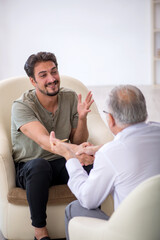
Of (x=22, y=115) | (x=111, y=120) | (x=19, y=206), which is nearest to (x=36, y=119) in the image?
(x=22, y=115)

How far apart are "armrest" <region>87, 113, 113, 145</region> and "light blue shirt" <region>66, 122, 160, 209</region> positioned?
1071 mm

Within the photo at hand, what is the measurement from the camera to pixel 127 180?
1.59 m

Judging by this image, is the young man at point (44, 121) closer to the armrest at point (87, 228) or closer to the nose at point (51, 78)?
the nose at point (51, 78)

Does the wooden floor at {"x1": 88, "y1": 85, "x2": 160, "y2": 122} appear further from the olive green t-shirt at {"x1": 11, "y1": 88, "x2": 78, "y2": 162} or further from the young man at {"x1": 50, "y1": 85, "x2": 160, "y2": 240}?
the young man at {"x1": 50, "y1": 85, "x2": 160, "y2": 240}

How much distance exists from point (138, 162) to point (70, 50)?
7233mm

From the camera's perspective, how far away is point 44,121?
2533 mm

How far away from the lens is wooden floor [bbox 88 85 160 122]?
5.75 metres

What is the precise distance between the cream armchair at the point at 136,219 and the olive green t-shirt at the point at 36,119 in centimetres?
94

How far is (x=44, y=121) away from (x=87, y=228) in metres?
1.03

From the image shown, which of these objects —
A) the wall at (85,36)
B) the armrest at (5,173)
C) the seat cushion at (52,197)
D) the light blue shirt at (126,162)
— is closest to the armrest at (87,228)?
the light blue shirt at (126,162)

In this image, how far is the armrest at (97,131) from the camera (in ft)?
8.98

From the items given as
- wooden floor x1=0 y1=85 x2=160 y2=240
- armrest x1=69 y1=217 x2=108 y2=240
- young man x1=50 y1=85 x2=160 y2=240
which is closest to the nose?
young man x1=50 y1=85 x2=160 y2=240

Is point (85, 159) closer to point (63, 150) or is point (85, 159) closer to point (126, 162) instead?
point (63, 150)

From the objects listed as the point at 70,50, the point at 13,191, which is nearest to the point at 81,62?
the point at 70,50
